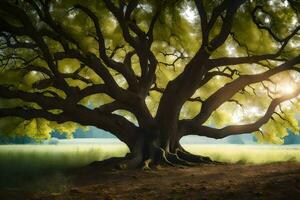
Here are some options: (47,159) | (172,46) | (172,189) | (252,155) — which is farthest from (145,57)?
(252,155)

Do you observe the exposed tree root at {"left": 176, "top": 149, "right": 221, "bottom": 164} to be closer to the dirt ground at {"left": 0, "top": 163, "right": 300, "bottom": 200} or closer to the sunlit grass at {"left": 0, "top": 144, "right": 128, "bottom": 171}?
the sunlit grass at {"left": 0, "top": 144, "right": 128, "bottom": 171}

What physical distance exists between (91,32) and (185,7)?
426 cm

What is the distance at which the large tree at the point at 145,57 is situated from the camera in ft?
51.2

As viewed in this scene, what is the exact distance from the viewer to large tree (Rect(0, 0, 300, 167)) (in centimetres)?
1561

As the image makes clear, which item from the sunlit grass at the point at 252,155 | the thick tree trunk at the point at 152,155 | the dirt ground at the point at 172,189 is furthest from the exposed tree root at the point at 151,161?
the sunlit grass at the point at 252,155

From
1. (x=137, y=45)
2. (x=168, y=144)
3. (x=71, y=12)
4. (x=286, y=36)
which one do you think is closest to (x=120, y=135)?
(x=168, y=144)

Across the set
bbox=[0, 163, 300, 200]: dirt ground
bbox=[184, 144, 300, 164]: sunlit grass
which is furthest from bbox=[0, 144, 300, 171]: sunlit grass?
bbox=[0, 163, 300, 200]: dirt ground

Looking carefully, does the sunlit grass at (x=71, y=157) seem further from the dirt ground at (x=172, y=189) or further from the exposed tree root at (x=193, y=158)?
the dirt ground at (x=172, y=189)

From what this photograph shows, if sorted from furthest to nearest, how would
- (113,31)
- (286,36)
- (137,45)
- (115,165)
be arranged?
(113,31)
(286,36)
(137,45)
(115,165)

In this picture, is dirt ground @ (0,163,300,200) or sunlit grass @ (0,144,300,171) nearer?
dirt ground @ (0,163,300,200)

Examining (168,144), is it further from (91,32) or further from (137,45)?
(91,32)

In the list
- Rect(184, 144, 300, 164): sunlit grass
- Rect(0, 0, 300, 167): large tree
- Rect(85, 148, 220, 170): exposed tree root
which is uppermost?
Rect(0, 0, 300, 167): large tree

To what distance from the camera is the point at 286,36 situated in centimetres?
1852

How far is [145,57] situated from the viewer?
18.4 meters
